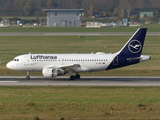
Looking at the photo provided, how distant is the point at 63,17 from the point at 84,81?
119713 mm

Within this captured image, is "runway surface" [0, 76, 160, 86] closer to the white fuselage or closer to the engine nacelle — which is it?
the engine nacelle

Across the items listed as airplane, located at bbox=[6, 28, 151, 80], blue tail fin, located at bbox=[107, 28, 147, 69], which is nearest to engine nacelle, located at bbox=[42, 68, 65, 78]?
airplane, located at bbox=[6, 28, 151, 80]

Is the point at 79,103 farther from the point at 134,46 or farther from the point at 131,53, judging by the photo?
the point at 134,46

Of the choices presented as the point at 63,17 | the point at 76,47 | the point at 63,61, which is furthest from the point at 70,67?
the point at 63,17

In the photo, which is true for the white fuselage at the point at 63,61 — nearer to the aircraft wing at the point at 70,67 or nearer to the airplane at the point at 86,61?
the airplane at the point at 86,61

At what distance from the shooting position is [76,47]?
82.8m

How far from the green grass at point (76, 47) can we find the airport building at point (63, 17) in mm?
61637

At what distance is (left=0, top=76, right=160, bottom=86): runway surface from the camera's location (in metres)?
43.8

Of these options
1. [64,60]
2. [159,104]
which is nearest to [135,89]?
[159,104]

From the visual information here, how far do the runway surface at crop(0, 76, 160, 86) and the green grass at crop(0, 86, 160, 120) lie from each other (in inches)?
157

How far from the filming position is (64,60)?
157ft

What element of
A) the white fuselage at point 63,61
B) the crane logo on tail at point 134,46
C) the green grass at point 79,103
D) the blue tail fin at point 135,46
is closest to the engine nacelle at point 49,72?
the white fuselage at point 63,61

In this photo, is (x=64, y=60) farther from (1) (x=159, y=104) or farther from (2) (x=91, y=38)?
(2) (x=91, y=38)

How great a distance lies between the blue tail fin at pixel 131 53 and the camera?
154ft
